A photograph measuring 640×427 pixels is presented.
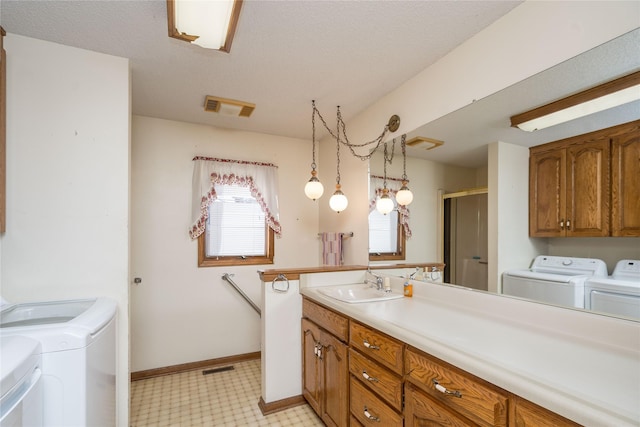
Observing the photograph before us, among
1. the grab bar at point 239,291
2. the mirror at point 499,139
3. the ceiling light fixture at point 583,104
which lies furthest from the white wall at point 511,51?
the grab bar at point 239,291

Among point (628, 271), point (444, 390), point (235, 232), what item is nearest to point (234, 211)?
point (235, 232)

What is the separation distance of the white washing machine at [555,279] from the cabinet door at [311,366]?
1.22 meters

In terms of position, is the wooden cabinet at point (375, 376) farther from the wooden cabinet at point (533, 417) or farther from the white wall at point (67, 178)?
the white wall at point (67, 178)

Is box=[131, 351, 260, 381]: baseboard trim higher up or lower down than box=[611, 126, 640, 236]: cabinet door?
lower down

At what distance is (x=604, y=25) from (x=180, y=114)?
2896 mm

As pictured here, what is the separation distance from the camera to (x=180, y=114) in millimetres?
2756

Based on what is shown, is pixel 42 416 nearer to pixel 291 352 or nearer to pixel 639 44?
pixel 291 352

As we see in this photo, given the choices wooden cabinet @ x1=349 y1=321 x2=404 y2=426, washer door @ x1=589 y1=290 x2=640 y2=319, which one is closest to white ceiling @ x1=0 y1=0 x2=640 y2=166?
washer door @ x1=589 y1=290 x2=640 y2=319

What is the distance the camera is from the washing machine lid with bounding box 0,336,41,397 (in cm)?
88

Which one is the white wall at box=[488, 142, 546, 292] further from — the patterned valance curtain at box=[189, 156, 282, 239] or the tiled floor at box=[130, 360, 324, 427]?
the patterned valance curtain at box=[189, 156, 282, 239]

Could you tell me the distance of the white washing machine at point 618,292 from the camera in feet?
3.51

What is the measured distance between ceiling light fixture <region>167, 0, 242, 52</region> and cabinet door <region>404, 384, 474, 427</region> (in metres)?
1.84

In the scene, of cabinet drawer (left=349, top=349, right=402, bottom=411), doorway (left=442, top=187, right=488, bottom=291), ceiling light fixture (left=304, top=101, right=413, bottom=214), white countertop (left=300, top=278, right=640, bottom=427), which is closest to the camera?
white countertop (left=300, top=278, right=640, bottom=427)

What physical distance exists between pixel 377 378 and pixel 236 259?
6.75 feet
